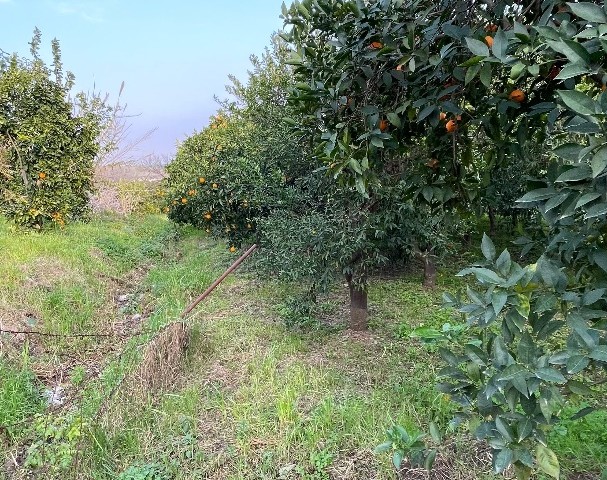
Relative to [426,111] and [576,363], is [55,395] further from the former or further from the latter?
[576,363]

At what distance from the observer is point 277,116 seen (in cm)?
520

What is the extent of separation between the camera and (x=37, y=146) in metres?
6.49

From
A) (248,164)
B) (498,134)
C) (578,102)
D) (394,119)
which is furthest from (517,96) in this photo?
(248,164)

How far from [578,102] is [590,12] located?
18cm

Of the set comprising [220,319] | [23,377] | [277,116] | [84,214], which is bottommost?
[220,319]

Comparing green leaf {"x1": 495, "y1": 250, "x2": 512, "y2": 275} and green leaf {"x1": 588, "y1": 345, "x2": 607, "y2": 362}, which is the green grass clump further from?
green leaf {"x1": 588, "y1": 345, "x2": 607, "y2": 362}

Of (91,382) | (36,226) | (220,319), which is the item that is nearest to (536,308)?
(91,382)

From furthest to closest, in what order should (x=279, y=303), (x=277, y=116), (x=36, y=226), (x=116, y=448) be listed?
(x=36, y=226) → (x=277, y=116) → (x=279, y=303) → (x=116, y=448)

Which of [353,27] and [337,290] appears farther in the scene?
[337,290]

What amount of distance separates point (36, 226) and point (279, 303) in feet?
14.3

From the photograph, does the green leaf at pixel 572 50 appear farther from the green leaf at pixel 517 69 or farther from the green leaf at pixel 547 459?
the green leaf at pixel 547 459

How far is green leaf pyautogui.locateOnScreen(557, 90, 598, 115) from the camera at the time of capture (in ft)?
2.61

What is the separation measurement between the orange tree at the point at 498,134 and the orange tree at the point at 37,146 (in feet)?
19.9

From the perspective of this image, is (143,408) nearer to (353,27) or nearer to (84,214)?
(353,27)
